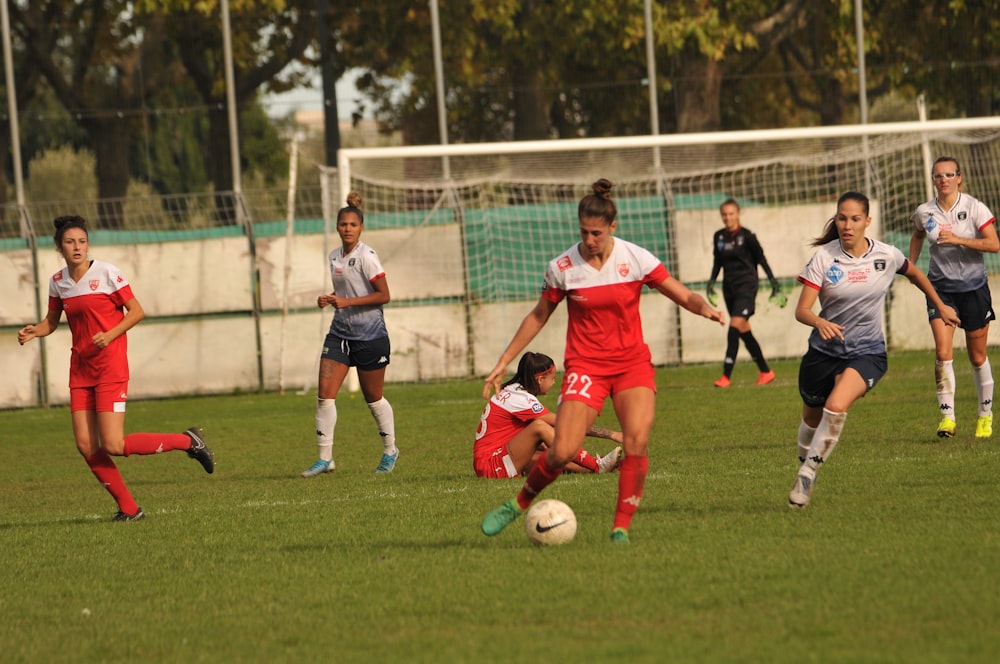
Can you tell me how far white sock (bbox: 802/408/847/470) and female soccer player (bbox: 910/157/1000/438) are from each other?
3.54 m

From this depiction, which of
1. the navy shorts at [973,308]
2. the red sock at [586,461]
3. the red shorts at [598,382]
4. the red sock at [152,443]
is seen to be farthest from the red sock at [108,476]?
the navy shorts at [973,308]

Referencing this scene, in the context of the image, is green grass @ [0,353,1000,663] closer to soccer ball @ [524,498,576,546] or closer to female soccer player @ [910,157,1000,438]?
soccer ball @ [524,498,576,546]

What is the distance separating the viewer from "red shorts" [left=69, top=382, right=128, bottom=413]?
971 cm

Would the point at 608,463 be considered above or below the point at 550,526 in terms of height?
below

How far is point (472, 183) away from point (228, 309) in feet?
13.8

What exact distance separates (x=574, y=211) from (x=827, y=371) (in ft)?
43.8

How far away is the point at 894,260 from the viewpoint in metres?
8.74

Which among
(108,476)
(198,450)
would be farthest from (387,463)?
(108,476)

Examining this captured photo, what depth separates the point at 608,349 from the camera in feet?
25.3

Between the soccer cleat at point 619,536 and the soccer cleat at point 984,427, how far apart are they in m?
4.90

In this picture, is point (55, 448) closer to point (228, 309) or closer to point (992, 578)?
point (228, 309)

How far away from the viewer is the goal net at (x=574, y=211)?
20.9 metres

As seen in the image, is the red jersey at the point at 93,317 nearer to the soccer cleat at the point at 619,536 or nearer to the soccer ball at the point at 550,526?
the soccer ball at the point at 550,526

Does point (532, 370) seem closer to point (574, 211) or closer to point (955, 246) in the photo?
point (955, 246)
